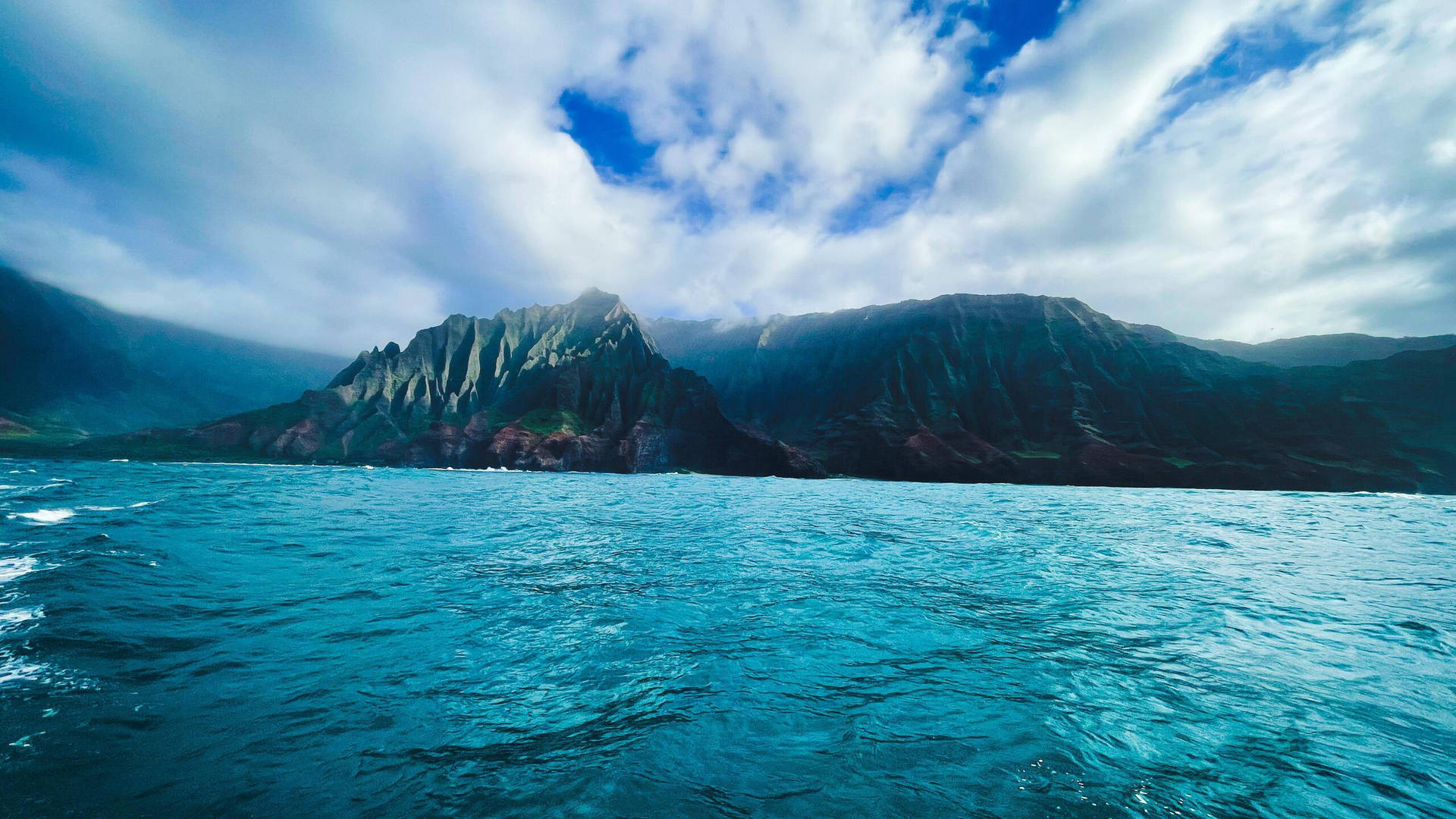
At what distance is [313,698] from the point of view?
6.63 m

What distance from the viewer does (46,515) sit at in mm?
20922

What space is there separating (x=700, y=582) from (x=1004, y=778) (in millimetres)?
9022

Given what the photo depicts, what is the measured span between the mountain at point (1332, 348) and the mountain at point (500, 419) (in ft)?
576

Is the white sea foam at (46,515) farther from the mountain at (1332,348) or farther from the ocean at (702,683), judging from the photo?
the mountain at (1332,348)

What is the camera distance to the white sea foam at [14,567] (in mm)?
11078

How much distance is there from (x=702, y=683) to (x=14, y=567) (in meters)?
17.0

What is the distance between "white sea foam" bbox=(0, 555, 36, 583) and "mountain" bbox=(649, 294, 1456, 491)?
414ft

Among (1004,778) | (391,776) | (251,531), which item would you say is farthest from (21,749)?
(251,531)

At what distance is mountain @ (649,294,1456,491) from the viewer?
101438mm

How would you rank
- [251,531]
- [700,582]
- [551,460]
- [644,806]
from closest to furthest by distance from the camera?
[644,806]
[700,582]
[251,531]
[551,460]

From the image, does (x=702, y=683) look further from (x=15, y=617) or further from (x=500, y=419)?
(x=500, y=419)

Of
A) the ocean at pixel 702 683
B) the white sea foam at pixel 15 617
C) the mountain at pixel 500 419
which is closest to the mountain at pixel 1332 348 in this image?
the mountain at pixel 500 419

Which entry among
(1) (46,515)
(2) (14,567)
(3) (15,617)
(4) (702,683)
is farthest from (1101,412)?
(1) (46,515)

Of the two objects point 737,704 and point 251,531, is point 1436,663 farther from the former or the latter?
point 251,531
